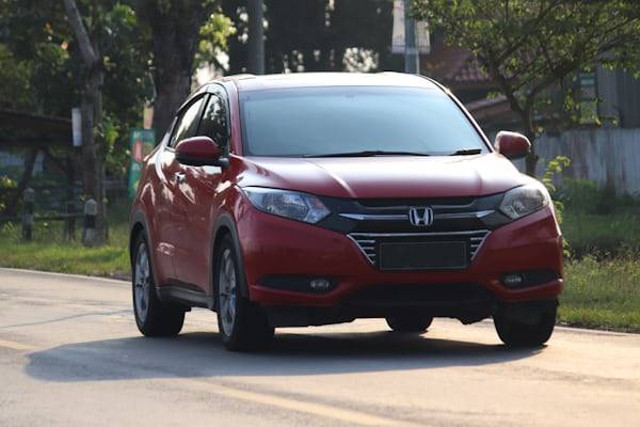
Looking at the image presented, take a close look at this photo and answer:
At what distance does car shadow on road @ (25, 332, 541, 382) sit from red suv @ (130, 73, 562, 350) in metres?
0.25

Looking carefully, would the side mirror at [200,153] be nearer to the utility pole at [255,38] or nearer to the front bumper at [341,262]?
the front bumper at [341,262]

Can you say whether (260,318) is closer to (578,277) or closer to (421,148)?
(421,148)

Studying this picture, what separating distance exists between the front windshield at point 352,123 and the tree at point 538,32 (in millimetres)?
7456

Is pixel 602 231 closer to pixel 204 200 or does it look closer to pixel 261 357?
pixel 204 200

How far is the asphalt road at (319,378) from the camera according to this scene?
29.1ft

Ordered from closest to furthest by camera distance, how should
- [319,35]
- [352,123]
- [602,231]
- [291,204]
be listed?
[291,204], [352,123], [602,231], [319,35]

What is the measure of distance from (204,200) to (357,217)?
63.5 inches

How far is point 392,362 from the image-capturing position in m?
11.2

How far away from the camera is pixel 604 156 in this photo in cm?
4331

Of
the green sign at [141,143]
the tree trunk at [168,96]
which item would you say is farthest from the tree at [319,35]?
the tree trunk at [168,96]

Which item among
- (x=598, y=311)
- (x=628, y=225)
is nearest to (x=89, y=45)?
(x=628, y=225)

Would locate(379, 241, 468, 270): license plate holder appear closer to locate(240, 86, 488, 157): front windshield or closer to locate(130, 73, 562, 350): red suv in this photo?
locate(130, 73, 562, 350): red suv

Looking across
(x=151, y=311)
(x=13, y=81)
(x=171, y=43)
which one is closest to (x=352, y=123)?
(x=151, y=311)

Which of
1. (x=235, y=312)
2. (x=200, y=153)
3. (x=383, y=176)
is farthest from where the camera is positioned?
(x=200, y=153)
